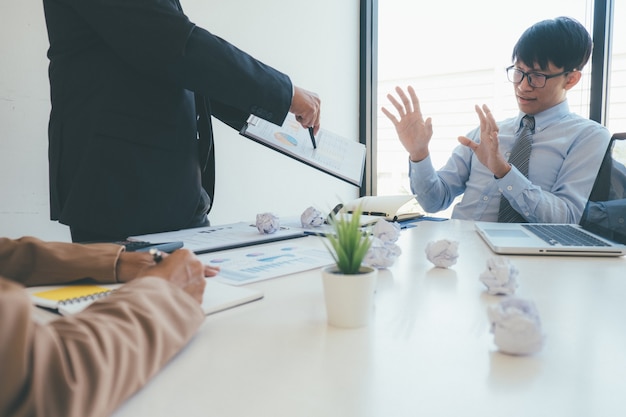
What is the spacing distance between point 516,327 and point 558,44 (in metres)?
1.60

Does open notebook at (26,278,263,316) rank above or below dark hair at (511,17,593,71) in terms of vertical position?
below

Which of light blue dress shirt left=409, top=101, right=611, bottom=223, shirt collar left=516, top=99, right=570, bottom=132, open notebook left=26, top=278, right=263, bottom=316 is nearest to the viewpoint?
open notebook left=26, top=278, right=263, bottom=316

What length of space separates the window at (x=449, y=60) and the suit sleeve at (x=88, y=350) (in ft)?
8.15

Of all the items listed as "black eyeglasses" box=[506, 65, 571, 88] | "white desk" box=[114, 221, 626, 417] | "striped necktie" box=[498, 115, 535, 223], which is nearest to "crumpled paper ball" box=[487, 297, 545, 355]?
"white desk" box=[114, 221, 626, 417]

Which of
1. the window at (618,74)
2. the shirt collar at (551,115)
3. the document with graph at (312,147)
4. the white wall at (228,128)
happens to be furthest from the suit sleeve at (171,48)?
the window at (618,74)

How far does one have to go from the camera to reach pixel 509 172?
161 centimetres

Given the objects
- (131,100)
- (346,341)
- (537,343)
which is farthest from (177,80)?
(537,343)

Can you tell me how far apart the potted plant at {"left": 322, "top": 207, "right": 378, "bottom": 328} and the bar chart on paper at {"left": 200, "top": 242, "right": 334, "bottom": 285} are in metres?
0.25

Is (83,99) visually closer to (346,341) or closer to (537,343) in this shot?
(346,341)

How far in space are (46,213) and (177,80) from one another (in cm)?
93

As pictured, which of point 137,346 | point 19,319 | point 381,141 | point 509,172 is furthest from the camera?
point 381,141

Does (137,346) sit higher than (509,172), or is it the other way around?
(509,172)

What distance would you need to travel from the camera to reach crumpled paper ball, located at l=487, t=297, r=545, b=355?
1.62 ft

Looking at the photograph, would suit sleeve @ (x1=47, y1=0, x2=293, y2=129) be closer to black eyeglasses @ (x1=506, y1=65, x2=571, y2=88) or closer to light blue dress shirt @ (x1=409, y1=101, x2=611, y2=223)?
light blue dress shirt @ (x1=409, y1=101, x2=611, y2=223)
